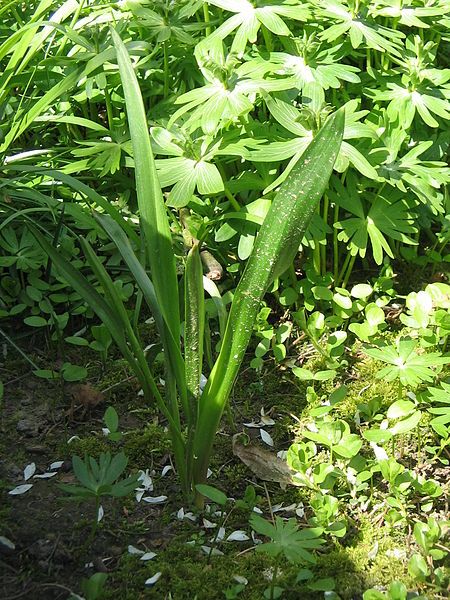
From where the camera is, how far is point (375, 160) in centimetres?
232

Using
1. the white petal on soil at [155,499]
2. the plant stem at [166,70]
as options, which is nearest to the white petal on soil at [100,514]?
the white petal on soil at [155,499]

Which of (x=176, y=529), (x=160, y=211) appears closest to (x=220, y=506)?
(x=176, y=529)

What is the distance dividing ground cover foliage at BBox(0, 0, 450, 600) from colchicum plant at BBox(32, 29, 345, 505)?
0.02 metres

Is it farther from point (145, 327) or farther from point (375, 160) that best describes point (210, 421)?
point (375, 160)

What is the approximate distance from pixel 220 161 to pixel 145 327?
21.8 inches

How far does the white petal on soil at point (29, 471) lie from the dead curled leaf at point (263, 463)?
505mm

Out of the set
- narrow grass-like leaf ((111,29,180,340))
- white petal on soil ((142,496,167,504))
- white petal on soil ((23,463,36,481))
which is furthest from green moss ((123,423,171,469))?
narrow grass-like leaf ((111,29,180,340))

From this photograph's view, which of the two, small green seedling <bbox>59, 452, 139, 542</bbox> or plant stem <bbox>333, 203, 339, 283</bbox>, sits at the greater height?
small green seedling <bbox>59, 452, 139, 542</bbox>

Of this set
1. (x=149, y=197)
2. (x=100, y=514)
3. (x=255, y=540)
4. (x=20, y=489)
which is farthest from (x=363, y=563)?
(x=149, y=197)

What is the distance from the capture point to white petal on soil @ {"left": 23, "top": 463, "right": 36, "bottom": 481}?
2.04 meters

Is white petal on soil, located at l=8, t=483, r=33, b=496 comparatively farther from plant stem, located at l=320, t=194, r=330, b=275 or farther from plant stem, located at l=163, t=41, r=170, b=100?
plant stem, located at l=163, t=41, r=170, b=100

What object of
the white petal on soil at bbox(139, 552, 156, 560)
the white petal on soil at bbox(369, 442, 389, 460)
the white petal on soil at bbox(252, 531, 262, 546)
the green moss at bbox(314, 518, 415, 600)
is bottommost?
the white petal on soil at bbox(369, 442, 389, 460)

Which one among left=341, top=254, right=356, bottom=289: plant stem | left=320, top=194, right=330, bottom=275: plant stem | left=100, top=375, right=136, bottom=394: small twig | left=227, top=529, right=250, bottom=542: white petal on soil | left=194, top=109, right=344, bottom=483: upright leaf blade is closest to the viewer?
left=194, top=109, right=344, bottom=483: upright leaf blade

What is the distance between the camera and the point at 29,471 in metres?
2.05
